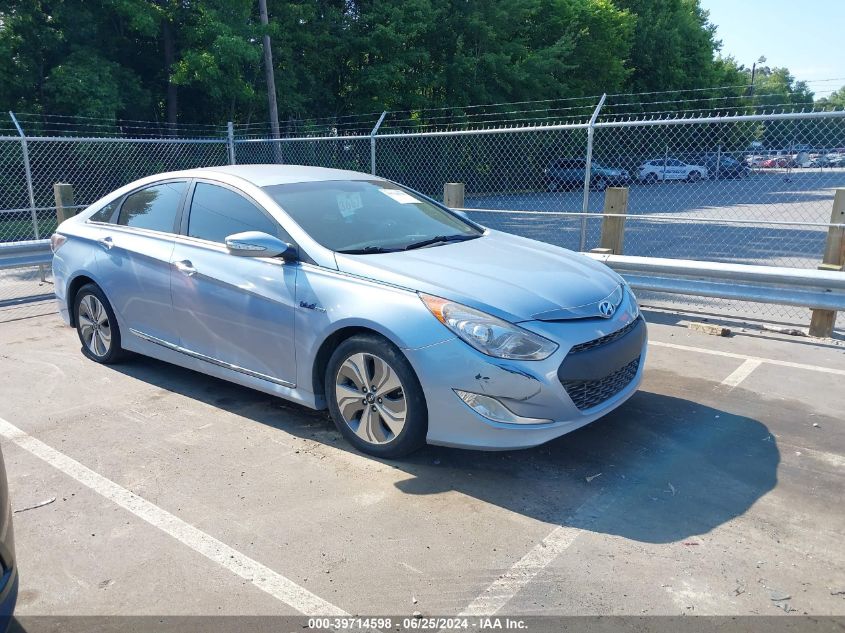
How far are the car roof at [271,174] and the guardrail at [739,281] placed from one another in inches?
125

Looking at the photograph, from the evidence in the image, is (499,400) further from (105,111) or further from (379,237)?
(105,111)

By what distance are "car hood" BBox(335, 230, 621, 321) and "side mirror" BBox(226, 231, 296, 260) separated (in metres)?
0.32

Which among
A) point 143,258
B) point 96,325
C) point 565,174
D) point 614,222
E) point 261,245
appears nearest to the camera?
point 261,245

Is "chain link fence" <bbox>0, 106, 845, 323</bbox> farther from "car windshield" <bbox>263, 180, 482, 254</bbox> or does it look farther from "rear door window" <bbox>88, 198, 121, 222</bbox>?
"car windshield" <bbox>263, 180, 482, 254</bbox>

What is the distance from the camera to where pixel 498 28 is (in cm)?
2964

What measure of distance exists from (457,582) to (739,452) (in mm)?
2091

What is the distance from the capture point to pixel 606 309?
158 inches

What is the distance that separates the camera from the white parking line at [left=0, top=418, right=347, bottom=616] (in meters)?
2.82

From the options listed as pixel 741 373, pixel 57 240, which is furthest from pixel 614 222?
pixel 57 240

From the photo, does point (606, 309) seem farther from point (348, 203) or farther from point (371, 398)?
point (348, 203)

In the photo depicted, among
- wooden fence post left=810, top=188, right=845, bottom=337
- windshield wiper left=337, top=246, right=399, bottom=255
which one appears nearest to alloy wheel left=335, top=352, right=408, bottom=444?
windshield wiper left=337, top=246, right=399, bottom=255

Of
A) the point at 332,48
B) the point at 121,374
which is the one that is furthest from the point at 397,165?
the point at 121,374

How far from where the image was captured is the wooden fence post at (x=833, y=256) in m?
6.45

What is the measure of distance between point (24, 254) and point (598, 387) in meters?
7.21
